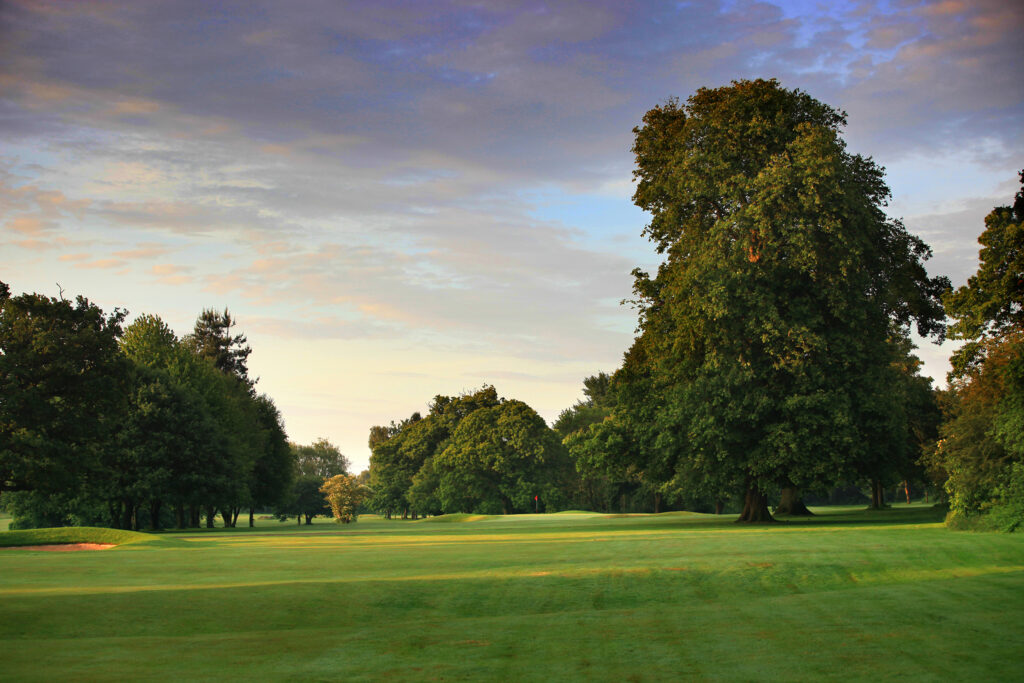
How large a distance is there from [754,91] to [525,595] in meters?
32.5

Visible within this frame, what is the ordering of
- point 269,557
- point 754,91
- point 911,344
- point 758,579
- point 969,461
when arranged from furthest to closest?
point 911,344
point 754,91
point 969,461
point 269,557
point 758,579

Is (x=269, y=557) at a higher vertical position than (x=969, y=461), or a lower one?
lower

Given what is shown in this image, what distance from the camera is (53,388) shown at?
48625 millimetres

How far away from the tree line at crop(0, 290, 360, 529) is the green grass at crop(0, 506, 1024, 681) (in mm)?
24716

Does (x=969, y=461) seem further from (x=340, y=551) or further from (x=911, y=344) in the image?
(x=911, y=344)

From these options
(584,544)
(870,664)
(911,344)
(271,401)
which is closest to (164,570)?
(584,544)

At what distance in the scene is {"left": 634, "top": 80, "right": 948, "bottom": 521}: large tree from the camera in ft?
125

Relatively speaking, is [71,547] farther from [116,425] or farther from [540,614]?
[540,614]

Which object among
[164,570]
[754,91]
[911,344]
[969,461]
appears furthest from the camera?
[911,344]

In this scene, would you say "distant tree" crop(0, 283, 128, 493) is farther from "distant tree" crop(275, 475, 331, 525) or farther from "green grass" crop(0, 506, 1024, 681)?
"distant tree" crop(275, 475, 331, 525)

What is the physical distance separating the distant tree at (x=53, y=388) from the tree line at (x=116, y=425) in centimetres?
7

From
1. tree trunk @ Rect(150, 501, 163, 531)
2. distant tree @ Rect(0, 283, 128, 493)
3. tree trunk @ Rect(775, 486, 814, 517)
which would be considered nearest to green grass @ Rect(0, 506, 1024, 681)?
distant tree @ Rect(0, 283, 128, 493)

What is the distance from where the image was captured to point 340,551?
1167 inches

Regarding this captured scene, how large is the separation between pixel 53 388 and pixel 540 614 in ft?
140
